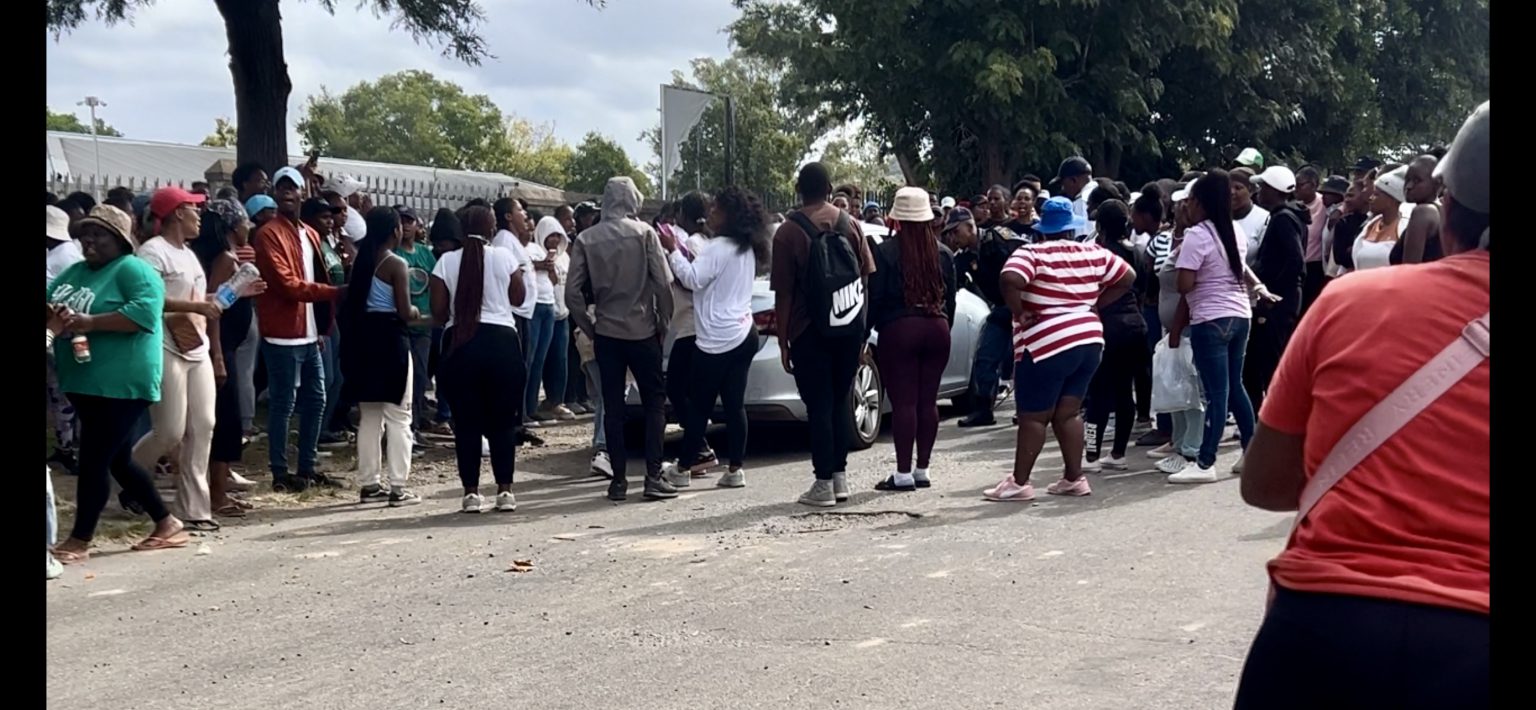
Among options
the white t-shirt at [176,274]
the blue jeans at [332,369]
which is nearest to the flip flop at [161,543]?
the white t-shirt at [176,274]

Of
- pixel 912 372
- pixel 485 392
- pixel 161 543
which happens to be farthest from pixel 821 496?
pixel 161 543

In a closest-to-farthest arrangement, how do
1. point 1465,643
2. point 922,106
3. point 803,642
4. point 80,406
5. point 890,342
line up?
point 1465,643, point 803,642, point 80,406, point 890,342, point 922,106

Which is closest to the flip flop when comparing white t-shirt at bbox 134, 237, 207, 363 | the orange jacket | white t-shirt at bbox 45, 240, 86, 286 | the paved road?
the paved road

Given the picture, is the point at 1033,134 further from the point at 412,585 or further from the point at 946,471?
the point at 412,585

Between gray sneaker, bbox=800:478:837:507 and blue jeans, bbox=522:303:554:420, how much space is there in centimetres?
456

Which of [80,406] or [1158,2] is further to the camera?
[1158,2]

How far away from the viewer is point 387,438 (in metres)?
10.2

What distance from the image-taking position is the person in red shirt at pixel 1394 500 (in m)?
2.54

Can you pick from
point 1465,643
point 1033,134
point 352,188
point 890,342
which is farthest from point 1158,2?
point 1465,643

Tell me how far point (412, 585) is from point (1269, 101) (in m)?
30.7

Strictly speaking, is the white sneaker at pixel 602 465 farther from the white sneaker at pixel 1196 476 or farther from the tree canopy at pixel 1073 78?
the tree canopy at pixel 1073 78

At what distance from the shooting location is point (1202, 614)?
6.60 meters

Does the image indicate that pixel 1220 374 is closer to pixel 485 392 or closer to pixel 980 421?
pixel 980 421

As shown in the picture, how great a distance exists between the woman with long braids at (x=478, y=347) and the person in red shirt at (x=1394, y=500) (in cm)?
726
